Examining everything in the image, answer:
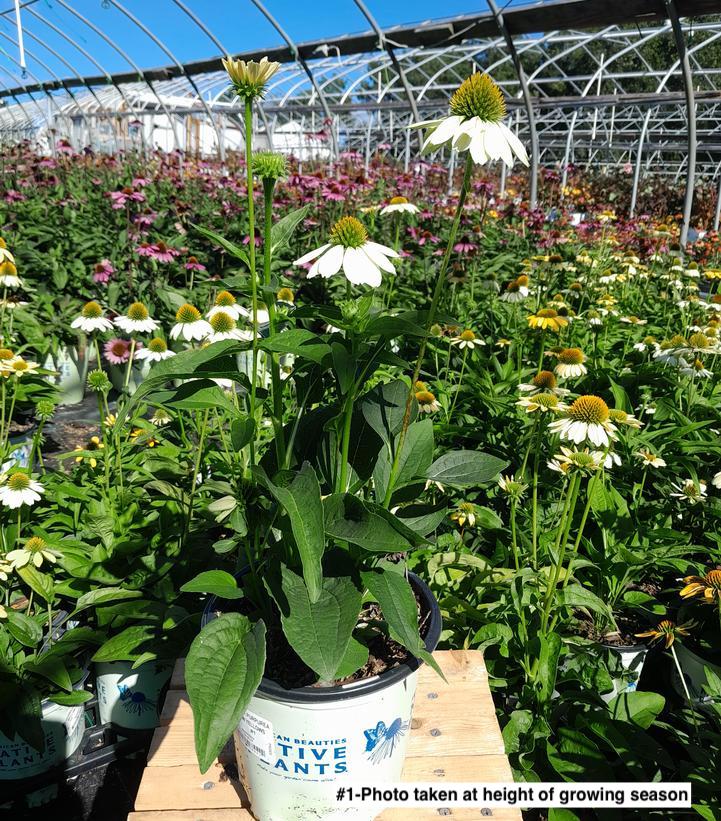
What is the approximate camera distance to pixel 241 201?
4.93 m

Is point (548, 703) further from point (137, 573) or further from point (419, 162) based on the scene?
point (419, 162)

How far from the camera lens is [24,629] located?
Result: 1.45 m

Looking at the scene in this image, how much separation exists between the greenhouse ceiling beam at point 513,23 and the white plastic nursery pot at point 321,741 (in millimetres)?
2947

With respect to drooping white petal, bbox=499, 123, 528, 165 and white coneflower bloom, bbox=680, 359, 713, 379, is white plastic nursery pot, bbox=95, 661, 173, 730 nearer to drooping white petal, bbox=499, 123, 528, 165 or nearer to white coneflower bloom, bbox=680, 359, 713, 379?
drooping white petal, bbox=499, 123, 528, 165

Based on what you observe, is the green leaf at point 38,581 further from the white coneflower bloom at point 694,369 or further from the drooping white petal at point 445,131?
the white coneflower bloom at point 694,369

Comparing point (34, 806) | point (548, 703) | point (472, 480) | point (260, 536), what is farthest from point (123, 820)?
point (472, 480)

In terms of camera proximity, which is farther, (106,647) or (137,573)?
(137,573)

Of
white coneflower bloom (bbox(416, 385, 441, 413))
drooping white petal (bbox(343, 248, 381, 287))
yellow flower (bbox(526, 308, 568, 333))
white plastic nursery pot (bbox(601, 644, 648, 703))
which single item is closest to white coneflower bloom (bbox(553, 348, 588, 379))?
yellow flower (bbox(526, 308, 568, 333))

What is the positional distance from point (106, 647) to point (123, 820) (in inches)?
15.6

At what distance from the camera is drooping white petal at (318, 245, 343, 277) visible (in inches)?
37.1

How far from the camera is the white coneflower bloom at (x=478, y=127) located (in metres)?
0.81

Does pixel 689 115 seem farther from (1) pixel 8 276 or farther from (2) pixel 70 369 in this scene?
(1) pixel 8 276

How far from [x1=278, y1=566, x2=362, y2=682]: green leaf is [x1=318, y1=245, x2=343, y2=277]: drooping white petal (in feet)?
1.43

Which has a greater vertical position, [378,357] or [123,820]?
[378,357]
